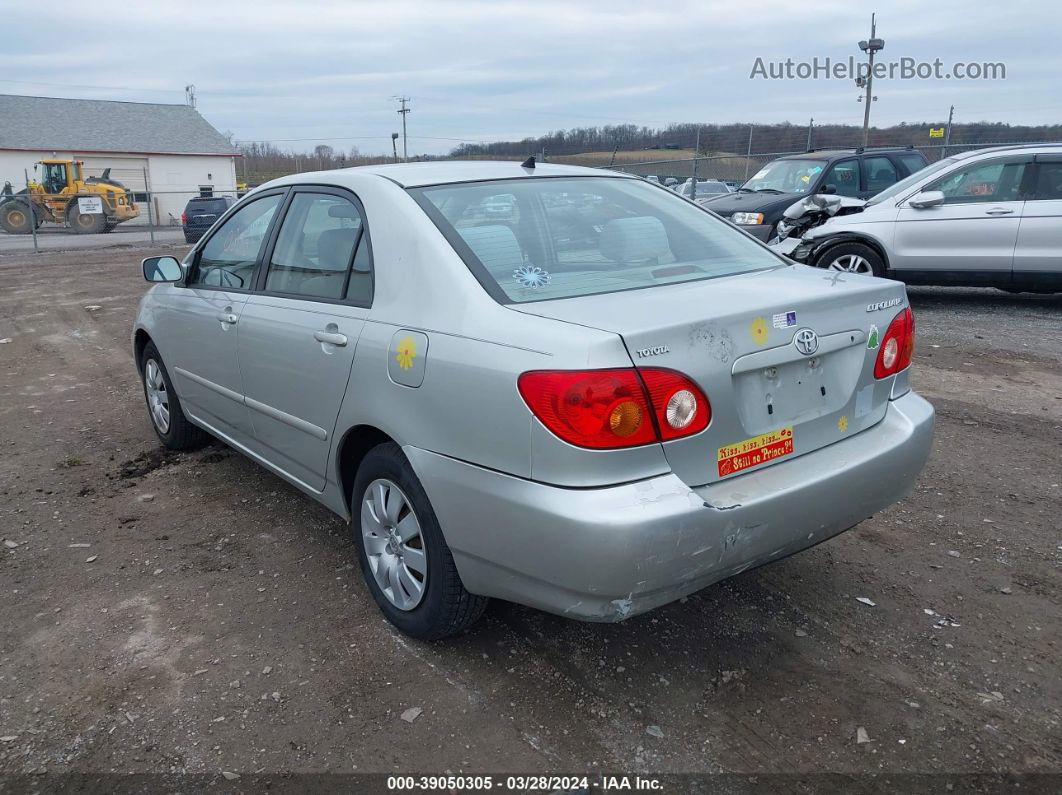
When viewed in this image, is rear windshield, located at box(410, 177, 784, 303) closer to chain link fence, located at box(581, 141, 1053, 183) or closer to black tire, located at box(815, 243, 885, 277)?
black tire, located at box(815, 243, 885, 277)

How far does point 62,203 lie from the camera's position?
3303 centimetres

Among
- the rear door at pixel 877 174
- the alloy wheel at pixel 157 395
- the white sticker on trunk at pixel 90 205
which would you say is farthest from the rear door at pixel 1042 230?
the white sticker on trunk at pixel 90 205

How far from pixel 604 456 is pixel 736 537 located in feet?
1.62

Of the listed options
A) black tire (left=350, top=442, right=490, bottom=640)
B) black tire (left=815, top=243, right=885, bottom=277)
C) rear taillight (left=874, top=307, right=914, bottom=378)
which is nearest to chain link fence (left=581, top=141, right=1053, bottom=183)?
black tire (left=815, top=243, right=885, bottom=277)

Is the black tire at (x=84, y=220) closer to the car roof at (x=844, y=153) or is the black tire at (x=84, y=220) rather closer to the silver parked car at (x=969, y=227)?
the car roof at (x=844, y=153)

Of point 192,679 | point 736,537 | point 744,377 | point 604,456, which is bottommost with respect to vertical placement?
point 192,679

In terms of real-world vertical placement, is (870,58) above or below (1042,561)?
above

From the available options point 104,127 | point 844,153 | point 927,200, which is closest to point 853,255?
point 927,200

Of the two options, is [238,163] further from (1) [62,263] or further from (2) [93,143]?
(1) [62,263]

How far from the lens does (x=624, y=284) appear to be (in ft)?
9.91

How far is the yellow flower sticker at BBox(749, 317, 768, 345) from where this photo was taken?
264 cm

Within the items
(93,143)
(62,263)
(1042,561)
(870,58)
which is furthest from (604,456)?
(93,143)

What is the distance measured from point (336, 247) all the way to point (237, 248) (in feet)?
3.65

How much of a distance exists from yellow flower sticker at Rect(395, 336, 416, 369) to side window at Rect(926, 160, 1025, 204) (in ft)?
26.9
